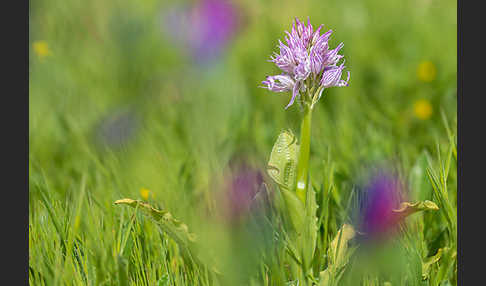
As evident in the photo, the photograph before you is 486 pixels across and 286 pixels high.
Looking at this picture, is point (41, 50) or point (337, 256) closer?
point (337, 256)

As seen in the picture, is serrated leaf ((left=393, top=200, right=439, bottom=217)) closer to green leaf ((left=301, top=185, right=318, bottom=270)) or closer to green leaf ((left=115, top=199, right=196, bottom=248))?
green leaf ((left=301, top=185, right=318, bottom=270))

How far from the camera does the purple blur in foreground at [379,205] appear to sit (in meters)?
1.06

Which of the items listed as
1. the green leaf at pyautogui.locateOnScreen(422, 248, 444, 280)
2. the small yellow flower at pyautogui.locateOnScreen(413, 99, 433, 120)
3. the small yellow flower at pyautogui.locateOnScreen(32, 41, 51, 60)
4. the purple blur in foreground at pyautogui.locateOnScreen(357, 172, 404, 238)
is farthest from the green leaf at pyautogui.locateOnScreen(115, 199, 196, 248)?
the small yellow flower at pyautogui.locateOnScreen(32, 41, 51, 60)

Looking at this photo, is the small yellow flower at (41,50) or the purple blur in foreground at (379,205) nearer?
the purple blur in foreground at (379,205)

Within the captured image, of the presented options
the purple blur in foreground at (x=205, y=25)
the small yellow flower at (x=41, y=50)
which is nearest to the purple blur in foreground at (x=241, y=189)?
the purple blur in foreground at (x=205, y=25)

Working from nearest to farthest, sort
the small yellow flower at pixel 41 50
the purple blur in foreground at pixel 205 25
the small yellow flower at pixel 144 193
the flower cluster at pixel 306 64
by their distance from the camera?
1. the flower cluster at pixel 306 64
2. the small yellow flower at pixel 144 193
3. the small yellow flower at pixel 41 50
4. the purple blur in foreground at pixel 205 25

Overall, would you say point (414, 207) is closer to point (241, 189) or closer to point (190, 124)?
point (241, 189)

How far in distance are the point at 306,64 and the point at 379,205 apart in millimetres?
388

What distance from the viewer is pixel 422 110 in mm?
1861

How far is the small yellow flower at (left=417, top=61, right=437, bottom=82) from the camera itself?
2.02 m

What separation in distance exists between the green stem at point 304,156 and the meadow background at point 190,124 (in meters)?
0.15

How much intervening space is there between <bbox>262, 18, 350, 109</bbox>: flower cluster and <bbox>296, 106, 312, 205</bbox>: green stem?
0.04 m

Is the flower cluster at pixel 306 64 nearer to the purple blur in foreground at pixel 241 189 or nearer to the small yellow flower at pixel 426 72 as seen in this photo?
the purple blur in foreground at pixel 241 189

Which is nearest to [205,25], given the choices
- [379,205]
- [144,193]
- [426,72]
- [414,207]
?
[426,72]
